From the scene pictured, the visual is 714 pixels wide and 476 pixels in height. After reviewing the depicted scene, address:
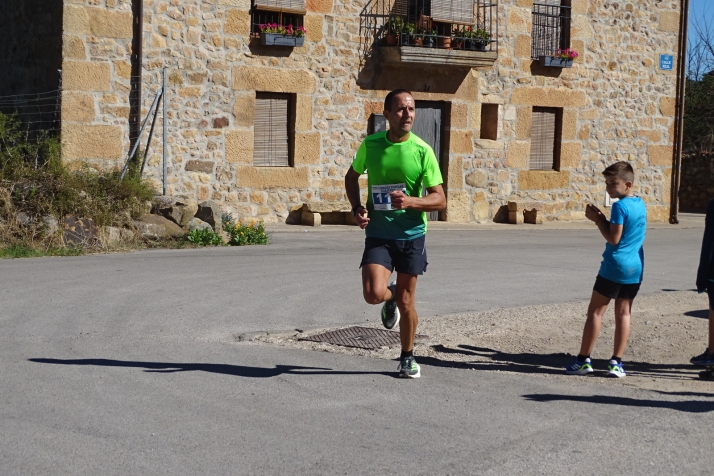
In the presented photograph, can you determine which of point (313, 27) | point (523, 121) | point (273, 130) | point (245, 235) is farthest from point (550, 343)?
point (523, 121)

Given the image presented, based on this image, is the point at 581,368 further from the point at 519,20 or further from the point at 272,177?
the point at 519,20

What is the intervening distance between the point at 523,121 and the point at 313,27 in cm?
501

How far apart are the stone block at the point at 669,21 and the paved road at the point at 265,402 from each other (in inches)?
557

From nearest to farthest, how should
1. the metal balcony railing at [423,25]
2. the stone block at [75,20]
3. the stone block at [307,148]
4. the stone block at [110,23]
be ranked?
the stone block at [75,20], the stone block at [110,23], the stone block at [307,148], the metal balcony railing at [423,25]

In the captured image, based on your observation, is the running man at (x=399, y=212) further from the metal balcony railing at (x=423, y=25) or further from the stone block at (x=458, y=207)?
the stone block at (x=458, y=207)

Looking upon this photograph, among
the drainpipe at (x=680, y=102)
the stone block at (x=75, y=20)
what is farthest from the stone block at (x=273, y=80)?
the drainpipe at (x=680, y=102)

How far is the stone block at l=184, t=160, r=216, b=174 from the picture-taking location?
17.2 meters

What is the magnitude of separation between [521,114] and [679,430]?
1577 cm

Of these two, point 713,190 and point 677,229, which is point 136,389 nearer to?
point 677,229

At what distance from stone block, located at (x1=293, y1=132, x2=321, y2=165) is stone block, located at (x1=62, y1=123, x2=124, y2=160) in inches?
126

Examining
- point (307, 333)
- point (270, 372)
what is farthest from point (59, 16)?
point (270, 372)

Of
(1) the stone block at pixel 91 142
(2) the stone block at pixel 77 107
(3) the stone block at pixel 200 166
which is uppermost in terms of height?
(2) the stone block at pixel 77 107

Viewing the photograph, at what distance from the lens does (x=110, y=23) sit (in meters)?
16.3

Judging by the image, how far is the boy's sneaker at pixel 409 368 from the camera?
6379 millimetres
